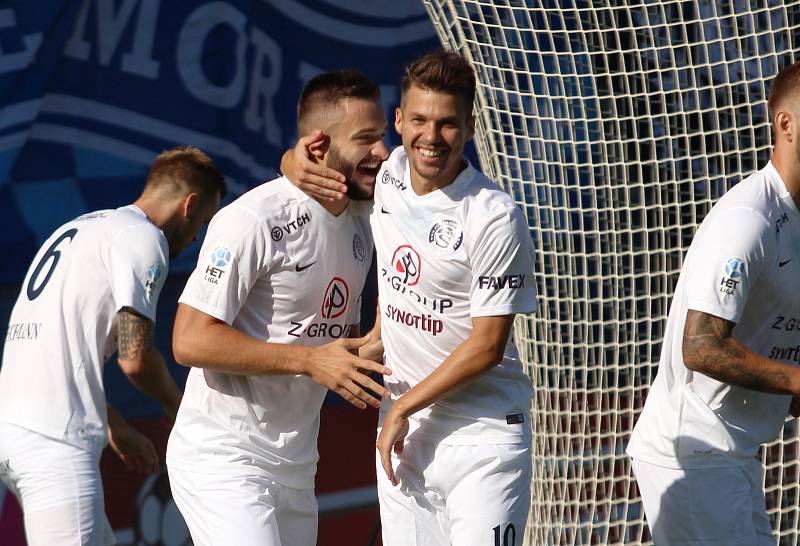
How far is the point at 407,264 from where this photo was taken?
385cm

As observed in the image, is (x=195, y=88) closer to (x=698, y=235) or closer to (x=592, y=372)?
(x=592, y=372)

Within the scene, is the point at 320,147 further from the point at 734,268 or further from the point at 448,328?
the point at 734,268

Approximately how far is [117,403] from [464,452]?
275 centimetres

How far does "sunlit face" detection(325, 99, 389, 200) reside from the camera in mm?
4125

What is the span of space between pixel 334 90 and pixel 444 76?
58cm

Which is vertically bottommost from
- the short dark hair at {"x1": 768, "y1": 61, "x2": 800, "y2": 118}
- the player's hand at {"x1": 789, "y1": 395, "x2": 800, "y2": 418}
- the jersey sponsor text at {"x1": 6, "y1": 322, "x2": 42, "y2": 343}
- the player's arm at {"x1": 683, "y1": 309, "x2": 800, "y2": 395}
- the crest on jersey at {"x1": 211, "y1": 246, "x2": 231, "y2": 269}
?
the player's hand at {"x1": 789, "y1": 395, "x2": 800, "y2": 418}

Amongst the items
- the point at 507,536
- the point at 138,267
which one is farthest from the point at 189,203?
the point at 507,536

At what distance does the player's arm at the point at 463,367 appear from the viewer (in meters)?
3.66

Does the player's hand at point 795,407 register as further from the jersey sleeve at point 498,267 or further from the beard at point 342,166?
the beard at point 342,166

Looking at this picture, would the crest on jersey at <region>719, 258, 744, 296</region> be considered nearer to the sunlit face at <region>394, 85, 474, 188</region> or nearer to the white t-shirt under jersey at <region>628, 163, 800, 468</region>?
the white t-shirt under jersey at <region>628, 163, 800, 468</region>

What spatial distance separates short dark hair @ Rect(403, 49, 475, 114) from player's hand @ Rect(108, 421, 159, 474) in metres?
1.84

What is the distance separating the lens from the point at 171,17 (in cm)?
598

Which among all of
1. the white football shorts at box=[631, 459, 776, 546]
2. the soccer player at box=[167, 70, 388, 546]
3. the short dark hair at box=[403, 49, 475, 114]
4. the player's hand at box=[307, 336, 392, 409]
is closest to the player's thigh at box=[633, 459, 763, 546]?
the white football shorts at box=[631, 459, 776, 546]

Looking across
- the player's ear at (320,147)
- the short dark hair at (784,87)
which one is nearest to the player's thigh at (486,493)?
the player's ear at (320,147)
